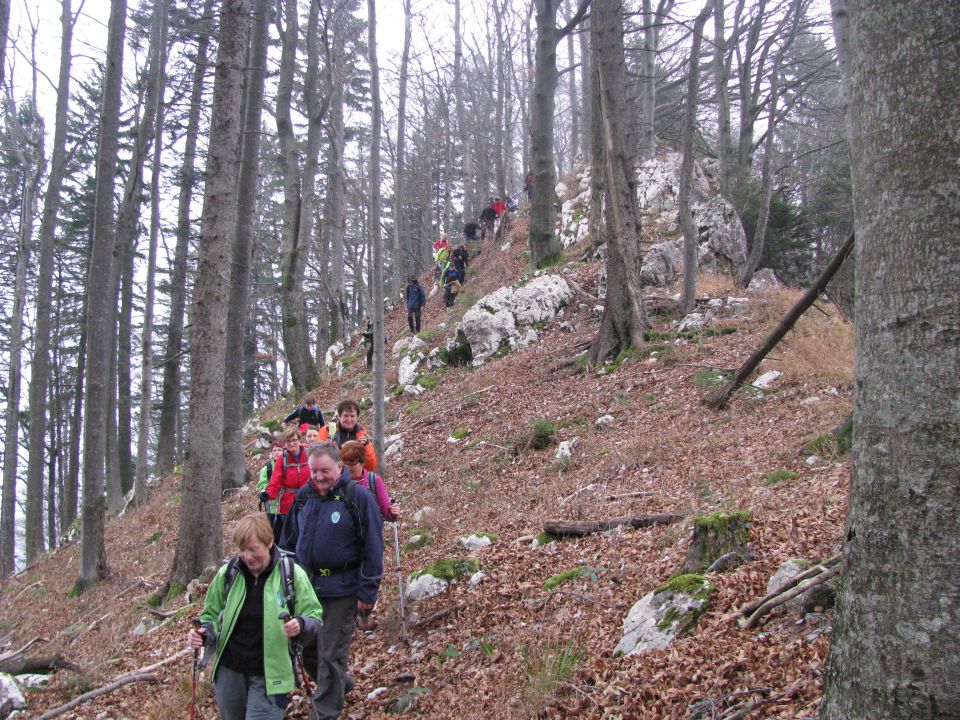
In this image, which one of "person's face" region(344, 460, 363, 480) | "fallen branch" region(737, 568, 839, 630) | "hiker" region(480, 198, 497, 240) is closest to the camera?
"fallen branch" region(737, 568, 839, 630)

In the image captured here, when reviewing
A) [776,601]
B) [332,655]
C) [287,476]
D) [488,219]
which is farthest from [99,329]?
[488,219]

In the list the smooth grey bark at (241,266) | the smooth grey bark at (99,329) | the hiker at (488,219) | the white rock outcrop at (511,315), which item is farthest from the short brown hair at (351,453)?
the hiker at (488,219)

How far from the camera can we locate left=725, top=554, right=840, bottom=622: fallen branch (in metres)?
3.69

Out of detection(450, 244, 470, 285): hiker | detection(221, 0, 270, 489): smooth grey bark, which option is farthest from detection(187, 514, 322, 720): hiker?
detection(450, 244, 470, 285): hiker

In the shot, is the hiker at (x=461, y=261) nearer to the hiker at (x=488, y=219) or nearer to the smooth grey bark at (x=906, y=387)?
the hiker at (x=488, y=219)

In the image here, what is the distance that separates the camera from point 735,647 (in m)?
3.56

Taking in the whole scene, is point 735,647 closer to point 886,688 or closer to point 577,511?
point 886,688

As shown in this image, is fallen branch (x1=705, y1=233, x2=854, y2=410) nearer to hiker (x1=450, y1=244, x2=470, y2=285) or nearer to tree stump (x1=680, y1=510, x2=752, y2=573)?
tree stump (x1=680, y1=510, x2=752, y2=573)

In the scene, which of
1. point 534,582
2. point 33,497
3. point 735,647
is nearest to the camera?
point 735,647

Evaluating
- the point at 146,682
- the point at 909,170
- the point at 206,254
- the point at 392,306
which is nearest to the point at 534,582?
the point at 146,682

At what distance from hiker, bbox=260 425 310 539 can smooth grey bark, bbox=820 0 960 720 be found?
Result: 5.22m

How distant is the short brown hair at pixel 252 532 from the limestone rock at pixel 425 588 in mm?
2670

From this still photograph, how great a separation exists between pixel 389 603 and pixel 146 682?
2.24m

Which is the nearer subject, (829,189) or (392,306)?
(829,189)
